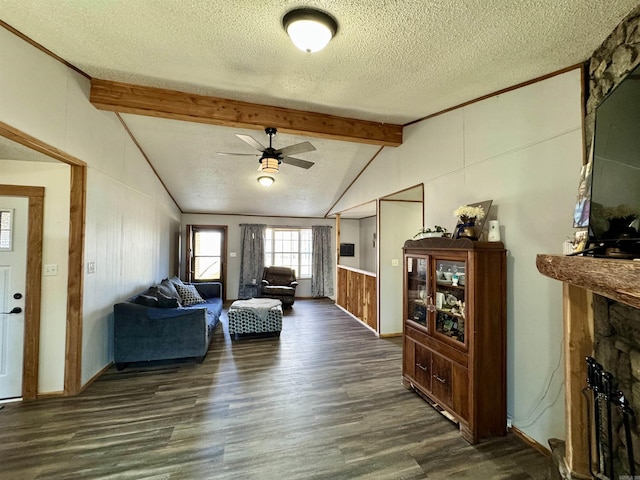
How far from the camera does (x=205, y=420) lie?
7.29ft

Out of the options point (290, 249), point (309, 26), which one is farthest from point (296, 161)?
point (290, 249)

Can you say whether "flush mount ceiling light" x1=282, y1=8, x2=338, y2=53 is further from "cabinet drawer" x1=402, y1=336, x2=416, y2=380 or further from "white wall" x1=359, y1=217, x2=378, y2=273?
"white wall" x1=359, y1=217, x2=378, y2=273

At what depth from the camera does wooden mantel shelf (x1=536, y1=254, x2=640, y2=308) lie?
2.94 feet

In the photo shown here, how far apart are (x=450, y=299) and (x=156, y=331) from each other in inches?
129

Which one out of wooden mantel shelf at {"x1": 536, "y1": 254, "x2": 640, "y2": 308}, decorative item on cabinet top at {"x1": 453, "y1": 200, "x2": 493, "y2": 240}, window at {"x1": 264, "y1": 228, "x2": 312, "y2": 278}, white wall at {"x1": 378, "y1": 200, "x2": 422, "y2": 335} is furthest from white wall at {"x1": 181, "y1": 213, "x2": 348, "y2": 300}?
wooden mantel shelf at {"x1": 536, "y1": 254, "x2": 640, "y2": 308}

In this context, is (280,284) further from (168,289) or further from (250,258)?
(168,289)

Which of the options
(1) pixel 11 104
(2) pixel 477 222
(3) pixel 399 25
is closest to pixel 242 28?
(3) pixel 399 25

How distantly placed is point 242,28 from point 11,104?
1755 mm

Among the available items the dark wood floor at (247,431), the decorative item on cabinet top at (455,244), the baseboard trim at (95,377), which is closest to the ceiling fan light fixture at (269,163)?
the decorative item on cabinet top at (455,244)

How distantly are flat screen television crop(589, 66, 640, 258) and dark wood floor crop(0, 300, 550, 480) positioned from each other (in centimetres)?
166

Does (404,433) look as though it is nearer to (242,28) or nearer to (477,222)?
(477,222)

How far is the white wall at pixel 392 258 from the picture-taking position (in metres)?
4.39

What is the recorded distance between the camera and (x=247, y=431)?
6.87ft

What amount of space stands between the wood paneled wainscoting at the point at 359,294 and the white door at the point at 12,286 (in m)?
4.30
